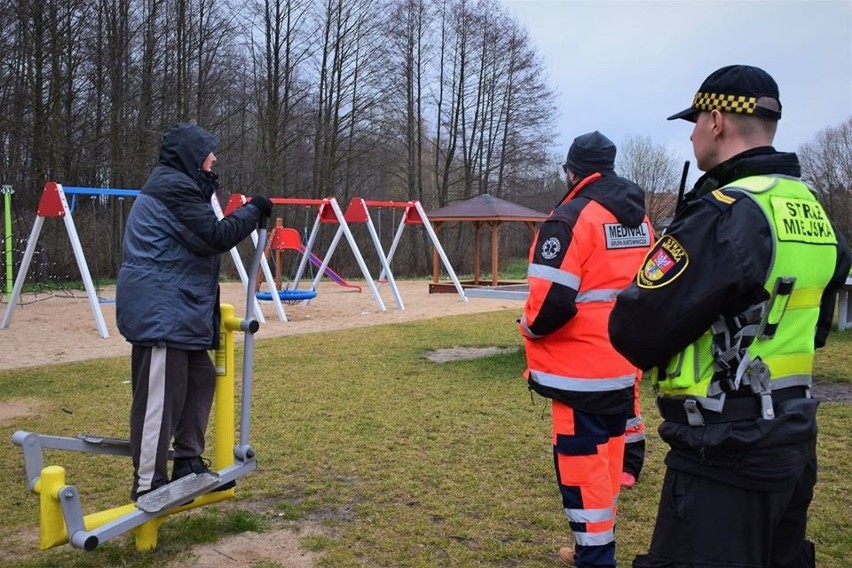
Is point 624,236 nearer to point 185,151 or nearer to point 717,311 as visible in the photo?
point 717,311

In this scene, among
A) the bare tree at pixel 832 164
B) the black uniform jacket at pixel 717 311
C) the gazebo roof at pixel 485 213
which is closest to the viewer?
the black uniform jacket at pixel 717 311

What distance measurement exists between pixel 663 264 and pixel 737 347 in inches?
10.7

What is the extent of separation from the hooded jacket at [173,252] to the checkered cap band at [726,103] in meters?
2.11

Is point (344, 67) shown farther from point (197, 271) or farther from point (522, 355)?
point (197, 271)

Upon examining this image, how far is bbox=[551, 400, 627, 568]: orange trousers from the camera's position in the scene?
3.04 m

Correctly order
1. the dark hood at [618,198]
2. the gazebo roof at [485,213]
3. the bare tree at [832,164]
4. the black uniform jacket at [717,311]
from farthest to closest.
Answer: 1. the bare tree at [832,164]
2. the gazebo roof at [485,213]
3. the dark hood at [618,198]
4. the black uniform jacket at [717,311]

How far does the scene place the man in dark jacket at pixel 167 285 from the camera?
3320mm

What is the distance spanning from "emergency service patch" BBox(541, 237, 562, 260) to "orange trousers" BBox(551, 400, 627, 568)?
62 cm

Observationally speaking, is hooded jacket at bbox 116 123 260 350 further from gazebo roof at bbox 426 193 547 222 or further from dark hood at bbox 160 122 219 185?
gazebo roof at bbox 426 193 547 222

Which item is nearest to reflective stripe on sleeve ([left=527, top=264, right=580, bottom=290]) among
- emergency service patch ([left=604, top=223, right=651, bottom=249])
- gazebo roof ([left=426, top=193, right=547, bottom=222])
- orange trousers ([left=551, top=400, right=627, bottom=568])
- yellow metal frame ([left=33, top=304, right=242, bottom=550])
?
emergency service patch ([left=604, top=223, right=651, bottom=249])

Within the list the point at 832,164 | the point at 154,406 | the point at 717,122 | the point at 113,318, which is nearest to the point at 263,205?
the point at 154,406

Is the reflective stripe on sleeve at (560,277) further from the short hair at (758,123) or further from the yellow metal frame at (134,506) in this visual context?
the yellow metal frame at (134,506)

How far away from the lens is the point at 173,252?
11.1ft

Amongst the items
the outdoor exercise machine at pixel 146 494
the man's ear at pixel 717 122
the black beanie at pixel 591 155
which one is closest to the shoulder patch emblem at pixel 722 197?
the man's ear at pixel 717 122
